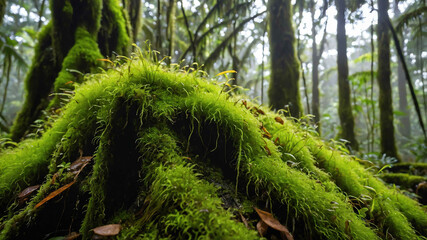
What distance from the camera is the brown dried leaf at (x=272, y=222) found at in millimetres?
1229

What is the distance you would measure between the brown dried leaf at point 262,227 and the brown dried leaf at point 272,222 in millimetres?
24

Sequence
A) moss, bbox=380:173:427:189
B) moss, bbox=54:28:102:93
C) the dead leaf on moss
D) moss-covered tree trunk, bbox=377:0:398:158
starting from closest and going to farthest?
the dead leaf on moss
moss, bbox=54:28:102:93
moss, bbox=380:173:427:189
moss-covered tree trunk, bbox=377:0:398:158

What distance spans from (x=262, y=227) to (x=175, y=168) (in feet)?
2.02

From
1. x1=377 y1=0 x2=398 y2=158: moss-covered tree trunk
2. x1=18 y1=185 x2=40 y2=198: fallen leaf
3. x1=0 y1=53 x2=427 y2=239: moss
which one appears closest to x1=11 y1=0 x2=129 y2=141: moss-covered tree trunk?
x1=0 y1=53 x2=427 y2=239: moss

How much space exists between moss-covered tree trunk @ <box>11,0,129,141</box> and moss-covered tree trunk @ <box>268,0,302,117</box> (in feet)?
12.5

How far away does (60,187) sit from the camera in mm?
1561

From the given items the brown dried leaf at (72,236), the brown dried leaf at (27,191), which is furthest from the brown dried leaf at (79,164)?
the brown dried leaf at (72,236)

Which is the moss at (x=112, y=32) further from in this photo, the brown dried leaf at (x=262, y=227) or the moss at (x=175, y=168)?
the brown dried leaf at (x=262, y=227)

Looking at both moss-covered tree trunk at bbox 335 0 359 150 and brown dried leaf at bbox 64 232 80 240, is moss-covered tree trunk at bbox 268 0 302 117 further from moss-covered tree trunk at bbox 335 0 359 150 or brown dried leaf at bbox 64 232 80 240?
brown dried leaf at bbox 64 232 80 240

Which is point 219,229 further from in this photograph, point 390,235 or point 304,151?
point 390,235

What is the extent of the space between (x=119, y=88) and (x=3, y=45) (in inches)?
200

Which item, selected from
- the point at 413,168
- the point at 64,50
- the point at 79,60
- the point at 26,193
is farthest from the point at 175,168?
the point at 413,168

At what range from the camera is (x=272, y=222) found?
127 cm

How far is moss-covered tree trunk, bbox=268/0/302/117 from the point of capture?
5.49 meters
